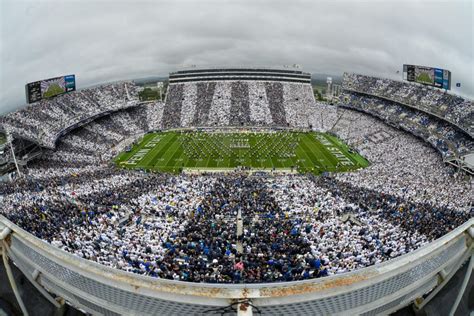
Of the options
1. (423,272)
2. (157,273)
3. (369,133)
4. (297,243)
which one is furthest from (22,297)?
(369,133)

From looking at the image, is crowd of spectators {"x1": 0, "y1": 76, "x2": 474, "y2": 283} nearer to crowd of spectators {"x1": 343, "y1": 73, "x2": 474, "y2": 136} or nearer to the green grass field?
the green grass field

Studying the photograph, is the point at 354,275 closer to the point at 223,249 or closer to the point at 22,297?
the point at 22,297

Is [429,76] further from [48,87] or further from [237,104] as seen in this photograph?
[48,87]

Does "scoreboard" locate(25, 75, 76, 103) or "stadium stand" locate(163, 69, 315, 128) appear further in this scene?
"stadium stand" locate(163, 69, 315, 128)

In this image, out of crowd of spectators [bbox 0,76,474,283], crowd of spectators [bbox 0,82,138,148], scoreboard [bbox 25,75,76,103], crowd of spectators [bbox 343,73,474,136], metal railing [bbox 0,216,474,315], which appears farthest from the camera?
scoreboard [bbox 25,75,76,103]

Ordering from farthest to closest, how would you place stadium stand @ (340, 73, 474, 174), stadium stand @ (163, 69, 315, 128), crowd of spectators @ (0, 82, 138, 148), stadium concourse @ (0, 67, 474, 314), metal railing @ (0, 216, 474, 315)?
stadium stand @ (163, 69, 315, 128) < crowd of spectators @ (0, 82, 138, 148) < stadium stand @ (340, 73, 474, 174) < stadium concourse @ (0, 67, 474, 314) < metal railing @ (0, 216, 474, 315)

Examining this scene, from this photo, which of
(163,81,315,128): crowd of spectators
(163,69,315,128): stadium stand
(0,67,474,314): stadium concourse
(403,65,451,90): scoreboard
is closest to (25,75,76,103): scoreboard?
(0,67,474,314): stadium concourse

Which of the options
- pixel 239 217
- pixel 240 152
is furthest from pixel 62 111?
pixel 239 217
